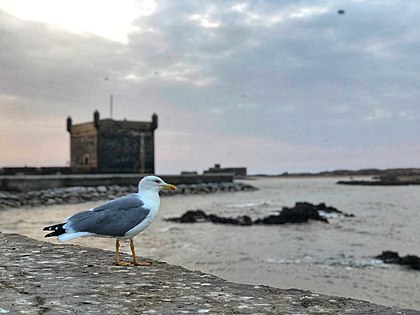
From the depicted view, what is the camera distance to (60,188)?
119 ft

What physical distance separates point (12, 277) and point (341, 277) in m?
9.27

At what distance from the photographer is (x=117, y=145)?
51.1m

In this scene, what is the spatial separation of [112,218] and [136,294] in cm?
115

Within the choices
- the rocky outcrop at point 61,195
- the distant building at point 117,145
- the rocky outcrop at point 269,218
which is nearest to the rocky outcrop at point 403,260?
the rocky outcrop at point 269,218

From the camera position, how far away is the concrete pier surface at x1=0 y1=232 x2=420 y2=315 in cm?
301

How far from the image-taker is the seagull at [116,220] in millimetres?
4258

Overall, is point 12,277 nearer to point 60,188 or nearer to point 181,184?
point 60,188

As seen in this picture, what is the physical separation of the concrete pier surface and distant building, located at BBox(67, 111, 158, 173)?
4714cm

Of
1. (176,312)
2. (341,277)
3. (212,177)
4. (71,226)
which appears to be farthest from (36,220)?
(212,177)

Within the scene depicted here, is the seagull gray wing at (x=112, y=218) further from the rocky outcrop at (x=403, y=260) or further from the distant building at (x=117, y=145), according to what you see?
the distant building at (x=117, y=145)

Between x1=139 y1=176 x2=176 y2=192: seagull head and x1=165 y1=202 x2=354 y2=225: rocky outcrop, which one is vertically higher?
x1=139 y1=176 x2=176 y2=192: seagull head

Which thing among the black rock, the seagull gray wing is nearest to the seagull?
the seagull gray wing

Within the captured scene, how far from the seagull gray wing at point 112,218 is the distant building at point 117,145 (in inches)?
1854

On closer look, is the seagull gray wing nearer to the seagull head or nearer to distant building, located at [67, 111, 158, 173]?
the seagull head
